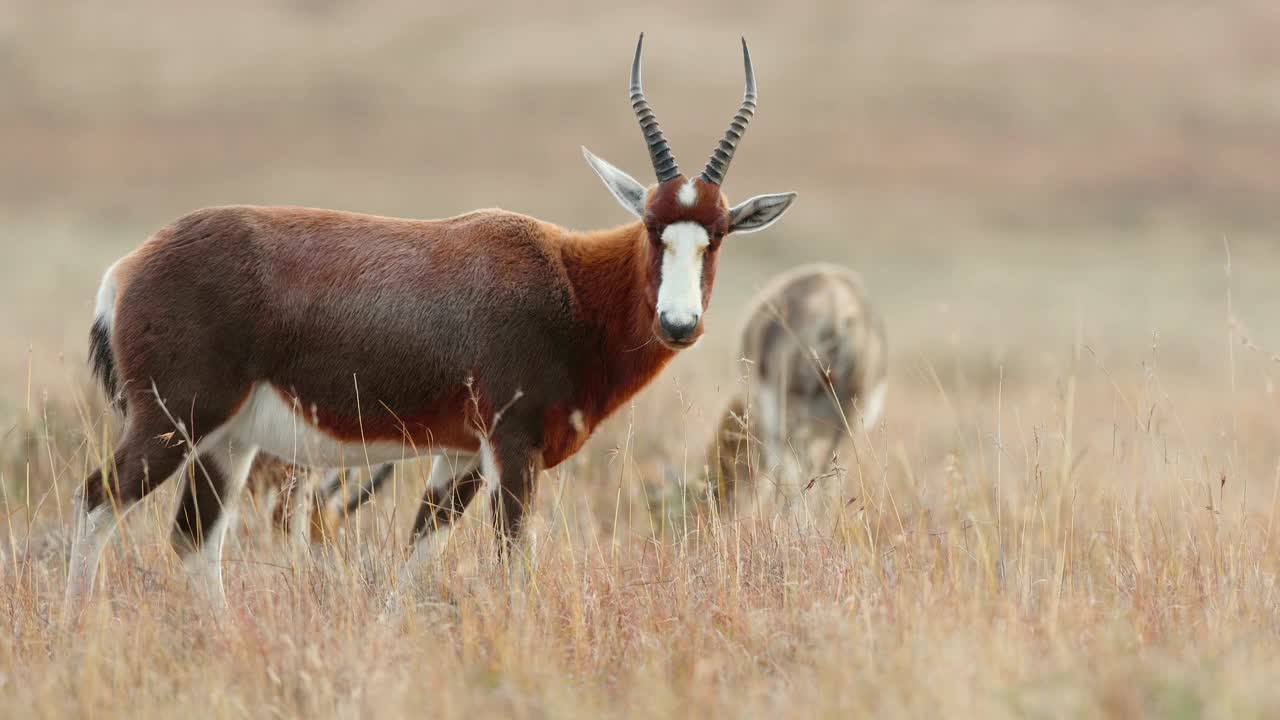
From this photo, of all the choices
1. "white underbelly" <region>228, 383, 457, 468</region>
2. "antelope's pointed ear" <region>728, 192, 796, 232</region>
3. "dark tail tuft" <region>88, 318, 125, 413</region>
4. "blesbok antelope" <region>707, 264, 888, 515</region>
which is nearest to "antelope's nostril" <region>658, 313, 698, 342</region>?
"antelope's pointed ear" <region>728, 192, 796, 232</region>

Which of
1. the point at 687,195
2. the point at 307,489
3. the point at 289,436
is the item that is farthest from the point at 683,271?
the point at 307,489

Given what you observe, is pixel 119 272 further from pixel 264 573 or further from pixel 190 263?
pixel 264 573

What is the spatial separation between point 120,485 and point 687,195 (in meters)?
2.85

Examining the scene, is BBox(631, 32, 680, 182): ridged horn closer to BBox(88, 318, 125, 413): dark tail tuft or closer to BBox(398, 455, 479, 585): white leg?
BBox(398, 455, 479, 585): white leg

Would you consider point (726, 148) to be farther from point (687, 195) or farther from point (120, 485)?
point (120, 485)

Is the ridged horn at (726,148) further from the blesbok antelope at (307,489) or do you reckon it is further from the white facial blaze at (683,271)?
the blesbok antelope at (307,489)

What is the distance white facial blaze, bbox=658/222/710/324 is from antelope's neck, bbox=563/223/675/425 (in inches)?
14.4

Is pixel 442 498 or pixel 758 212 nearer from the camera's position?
pixel 758 212

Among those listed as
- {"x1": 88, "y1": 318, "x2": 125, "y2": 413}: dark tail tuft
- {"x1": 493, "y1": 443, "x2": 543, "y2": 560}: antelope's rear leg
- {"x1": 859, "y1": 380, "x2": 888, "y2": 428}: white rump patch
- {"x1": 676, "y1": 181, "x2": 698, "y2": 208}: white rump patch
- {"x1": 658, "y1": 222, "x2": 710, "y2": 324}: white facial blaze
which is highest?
{"x1": 676, "y1": 181, "x2": 698, "y2": 208}: white rump patch

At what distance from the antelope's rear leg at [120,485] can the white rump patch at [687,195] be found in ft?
8.22

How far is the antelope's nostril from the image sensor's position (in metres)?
5.89

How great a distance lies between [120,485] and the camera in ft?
19.4

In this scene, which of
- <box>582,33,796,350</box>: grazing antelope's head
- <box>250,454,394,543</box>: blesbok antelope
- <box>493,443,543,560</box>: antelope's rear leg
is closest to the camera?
<box>582,33,796,350</box>: grazing antelope's head

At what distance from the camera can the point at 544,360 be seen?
6430 mm
